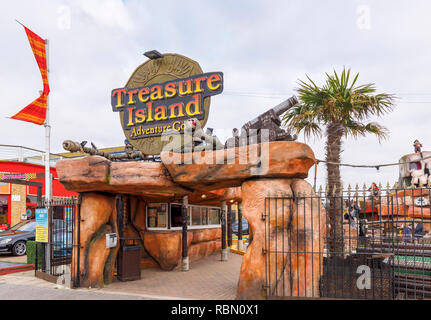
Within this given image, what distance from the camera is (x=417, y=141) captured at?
20406mm

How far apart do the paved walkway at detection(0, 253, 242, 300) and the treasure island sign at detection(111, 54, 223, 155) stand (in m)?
3.60

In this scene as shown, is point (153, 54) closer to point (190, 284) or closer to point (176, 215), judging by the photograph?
point (176, 215)

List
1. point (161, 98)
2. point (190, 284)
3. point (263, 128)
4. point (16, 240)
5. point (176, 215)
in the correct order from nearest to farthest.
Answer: point (263, 128) < point (190, 284) < point (161, 98) < point (176, 215) < point (16, 240)

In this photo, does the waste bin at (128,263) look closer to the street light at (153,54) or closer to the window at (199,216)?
the window at (199,216)

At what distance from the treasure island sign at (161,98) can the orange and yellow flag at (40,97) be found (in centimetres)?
196

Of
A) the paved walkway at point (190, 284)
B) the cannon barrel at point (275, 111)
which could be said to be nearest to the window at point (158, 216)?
the paved walkway at point (190, 284)

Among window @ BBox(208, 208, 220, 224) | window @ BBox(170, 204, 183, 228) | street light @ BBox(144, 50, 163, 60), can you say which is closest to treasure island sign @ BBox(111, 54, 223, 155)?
street light @ BBox(144, 50, 163, 60)

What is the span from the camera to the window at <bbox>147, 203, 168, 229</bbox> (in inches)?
446

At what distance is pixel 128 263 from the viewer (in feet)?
30.0

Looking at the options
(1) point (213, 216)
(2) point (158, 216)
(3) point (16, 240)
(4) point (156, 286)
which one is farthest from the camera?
(1) point (213, 216)

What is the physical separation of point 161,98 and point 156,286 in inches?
203

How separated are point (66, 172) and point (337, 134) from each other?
22.8 feet

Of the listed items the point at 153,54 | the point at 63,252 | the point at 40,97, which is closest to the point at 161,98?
the point at 153,54
